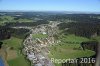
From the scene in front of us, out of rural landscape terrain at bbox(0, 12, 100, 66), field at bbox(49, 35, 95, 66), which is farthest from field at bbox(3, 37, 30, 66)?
field at bbox(49, 35, 95, 66)

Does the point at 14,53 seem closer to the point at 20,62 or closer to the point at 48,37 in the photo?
the point at 20,62

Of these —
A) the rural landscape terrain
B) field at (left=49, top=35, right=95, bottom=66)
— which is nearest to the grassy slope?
the rural landscape terrain

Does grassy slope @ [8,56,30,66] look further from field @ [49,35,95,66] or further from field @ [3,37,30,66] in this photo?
field @ [49,35,95,66]

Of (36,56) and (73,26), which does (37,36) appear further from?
(73,26)

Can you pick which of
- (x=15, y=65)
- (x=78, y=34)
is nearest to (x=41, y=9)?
(x=78, y=34)

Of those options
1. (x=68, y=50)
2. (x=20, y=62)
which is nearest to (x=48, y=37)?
(x=68, y=50)

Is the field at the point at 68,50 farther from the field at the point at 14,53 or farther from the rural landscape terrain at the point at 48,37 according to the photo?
the field at the point at 14,53

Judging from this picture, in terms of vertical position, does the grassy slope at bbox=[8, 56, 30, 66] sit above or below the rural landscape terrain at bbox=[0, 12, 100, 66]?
below
